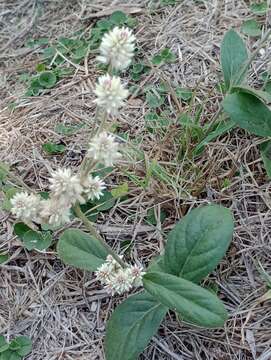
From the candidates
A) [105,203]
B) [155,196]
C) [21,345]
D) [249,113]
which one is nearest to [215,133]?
[249,113]

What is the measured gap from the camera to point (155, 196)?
4.96 ft

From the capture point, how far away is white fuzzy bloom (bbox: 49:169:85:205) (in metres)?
1.01

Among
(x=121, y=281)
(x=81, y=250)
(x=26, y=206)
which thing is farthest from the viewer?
(x=81, y=250)

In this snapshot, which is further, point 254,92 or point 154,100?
point 154,100

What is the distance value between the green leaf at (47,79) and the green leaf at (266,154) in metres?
0.77

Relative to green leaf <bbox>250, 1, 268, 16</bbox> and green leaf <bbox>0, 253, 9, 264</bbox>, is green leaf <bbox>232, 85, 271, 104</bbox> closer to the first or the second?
green leaf <bbox>250, 1, 268, 16</bbox>

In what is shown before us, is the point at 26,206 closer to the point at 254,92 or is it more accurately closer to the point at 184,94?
the point at 254,92

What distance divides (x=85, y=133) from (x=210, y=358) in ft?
2.50

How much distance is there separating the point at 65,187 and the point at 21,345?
564mm

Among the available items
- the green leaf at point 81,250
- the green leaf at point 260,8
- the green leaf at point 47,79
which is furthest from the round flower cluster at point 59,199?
the green leaf at point 260,8

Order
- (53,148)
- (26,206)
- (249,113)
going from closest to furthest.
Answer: (26,206) < (249,113) < (53,148)

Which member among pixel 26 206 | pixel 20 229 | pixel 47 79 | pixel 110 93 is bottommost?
pixel 20 229

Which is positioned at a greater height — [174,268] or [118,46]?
[118,46]

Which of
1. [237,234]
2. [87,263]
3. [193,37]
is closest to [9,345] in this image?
[87,263]
